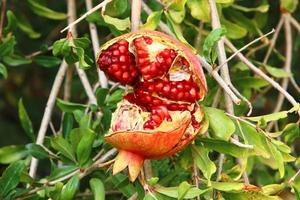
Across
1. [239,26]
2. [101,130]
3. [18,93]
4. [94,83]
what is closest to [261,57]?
[239,26]

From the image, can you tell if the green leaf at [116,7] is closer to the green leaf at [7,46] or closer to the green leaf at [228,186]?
the green leaf at [7,46]

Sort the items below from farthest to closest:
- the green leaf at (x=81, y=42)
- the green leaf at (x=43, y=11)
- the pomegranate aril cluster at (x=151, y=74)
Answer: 1. the green leaf at (x=43, y=11)
2. the green leaf at (x=81, y=42)
3. the pomegranate aril cluster at (x=151, y=74)

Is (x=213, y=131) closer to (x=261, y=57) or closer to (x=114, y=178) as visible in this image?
(x=114, y=178)

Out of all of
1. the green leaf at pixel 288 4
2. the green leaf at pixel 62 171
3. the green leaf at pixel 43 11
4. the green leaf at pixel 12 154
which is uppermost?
the green leaf at pixel 43 11

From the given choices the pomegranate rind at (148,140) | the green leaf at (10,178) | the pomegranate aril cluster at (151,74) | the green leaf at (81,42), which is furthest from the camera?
the green leaf at (10,178)

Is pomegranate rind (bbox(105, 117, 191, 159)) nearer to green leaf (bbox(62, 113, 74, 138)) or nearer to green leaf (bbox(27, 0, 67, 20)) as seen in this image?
green leaf (bbox(62, 113, 74, 138))

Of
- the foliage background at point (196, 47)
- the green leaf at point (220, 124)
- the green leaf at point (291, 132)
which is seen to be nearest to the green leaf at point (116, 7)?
the foliage background at point (196, 47)
